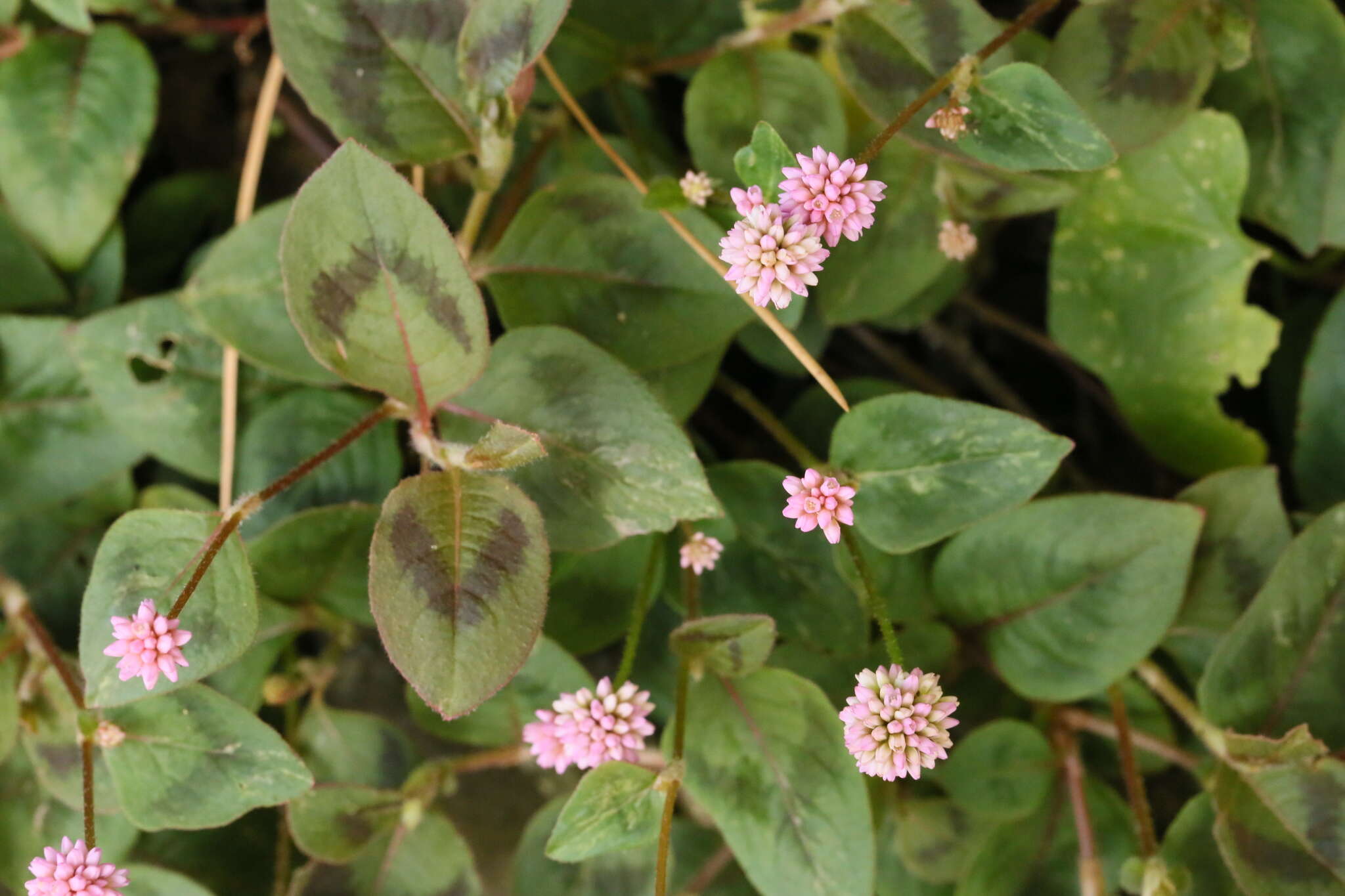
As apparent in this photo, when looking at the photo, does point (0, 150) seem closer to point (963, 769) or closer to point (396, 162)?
point (396, 162)

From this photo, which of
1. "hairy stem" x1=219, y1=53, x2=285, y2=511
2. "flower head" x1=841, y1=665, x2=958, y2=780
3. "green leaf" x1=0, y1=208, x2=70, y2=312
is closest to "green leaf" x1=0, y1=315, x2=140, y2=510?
"green leaf" x1=0, y1=208, x2=70, y2=312

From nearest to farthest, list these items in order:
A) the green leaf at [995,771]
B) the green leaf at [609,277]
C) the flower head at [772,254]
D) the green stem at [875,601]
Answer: the flower head at [772,254], the green stem at [875,601], the green leaf at [609,277], the green leaf at [995,771]

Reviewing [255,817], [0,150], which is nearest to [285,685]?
[255,817]

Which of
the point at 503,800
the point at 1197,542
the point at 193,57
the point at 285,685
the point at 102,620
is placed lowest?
the point at 503,800

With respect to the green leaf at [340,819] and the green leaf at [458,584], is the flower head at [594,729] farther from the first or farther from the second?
the green leaf at [340,819]

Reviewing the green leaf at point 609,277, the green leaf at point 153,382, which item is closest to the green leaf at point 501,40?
the green leaf at point 609,277

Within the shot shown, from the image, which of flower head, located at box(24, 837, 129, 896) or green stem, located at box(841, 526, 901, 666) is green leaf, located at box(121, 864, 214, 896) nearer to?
flower head, located at box(24, 837, 129, 896)
